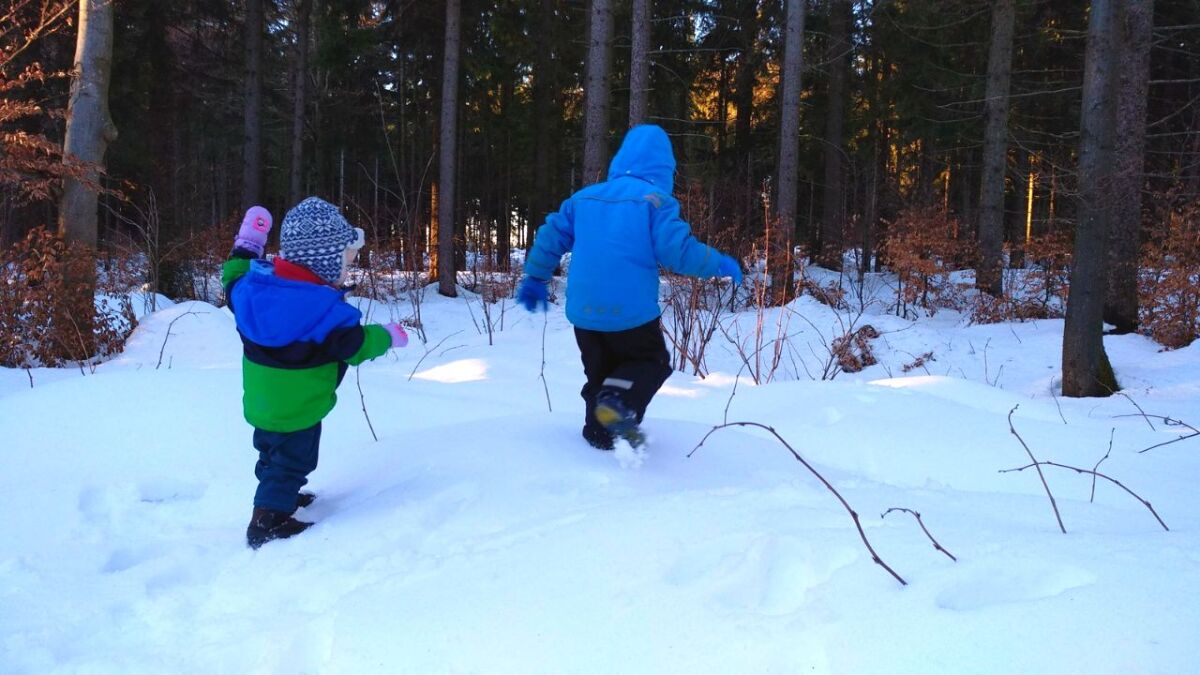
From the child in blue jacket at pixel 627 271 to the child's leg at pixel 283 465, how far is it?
115cm

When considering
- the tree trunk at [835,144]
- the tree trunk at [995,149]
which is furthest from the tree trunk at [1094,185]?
the tree trunk at [835,144]

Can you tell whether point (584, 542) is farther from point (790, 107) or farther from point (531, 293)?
point (790, 107)

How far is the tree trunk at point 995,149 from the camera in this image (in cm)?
1281

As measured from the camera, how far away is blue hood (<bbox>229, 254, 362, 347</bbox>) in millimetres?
2641

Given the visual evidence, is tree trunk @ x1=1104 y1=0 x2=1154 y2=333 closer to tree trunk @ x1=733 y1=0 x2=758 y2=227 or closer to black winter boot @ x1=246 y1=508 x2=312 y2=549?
tree trunk @ x1=733 y1=0 x2=758 y2=227

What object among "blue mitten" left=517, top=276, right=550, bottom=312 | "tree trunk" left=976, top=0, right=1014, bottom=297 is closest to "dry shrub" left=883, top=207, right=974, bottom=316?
"tree trunk" left=976, top=0, right=1014, bottom=297

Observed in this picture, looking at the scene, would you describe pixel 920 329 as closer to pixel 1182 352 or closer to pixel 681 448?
pixel 1182 352

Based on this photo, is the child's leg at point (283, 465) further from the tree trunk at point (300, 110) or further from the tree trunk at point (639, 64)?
the tree trunk at point (300, 110)

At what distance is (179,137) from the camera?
2202cm

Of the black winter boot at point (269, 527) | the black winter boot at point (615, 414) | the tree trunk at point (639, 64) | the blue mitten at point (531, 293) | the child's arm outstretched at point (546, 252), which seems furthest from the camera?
the tree trunk at point (639, 64)

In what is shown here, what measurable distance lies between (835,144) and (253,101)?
46.0ft

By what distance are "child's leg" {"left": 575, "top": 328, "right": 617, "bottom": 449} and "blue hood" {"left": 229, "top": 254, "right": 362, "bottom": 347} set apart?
1.06 meters

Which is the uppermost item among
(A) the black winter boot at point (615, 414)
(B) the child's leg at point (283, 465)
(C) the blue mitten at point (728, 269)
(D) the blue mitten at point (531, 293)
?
(C) the blue mitten at point (728, 269)

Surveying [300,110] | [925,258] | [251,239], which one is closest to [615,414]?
[251,239]
